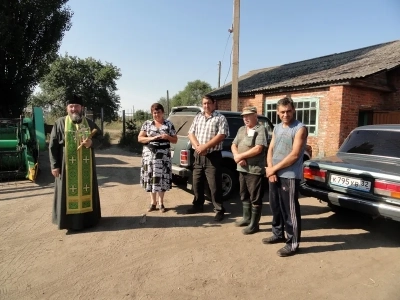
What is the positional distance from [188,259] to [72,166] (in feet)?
6.66

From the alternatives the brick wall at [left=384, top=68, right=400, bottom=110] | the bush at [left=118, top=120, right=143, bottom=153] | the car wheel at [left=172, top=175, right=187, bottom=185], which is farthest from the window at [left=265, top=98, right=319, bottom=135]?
the bush at [left=118, top=120, right=143, bottom=153]

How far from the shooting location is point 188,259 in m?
3.24

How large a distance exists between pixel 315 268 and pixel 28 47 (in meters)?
15.5

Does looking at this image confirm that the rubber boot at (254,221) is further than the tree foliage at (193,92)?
No

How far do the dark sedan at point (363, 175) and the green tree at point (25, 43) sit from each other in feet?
44.3

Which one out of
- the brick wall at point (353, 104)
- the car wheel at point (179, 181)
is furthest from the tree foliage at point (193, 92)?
the car wheel at point (179, 181)

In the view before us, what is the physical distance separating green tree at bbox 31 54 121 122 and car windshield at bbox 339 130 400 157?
24.2 meters

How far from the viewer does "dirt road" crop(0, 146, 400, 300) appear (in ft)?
8.72

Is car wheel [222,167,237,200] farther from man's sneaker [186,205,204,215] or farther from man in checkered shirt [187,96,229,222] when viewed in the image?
man in checkered shirt [187,96,229,222]

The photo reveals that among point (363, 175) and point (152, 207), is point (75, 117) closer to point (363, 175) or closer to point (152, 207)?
point (152, 207)

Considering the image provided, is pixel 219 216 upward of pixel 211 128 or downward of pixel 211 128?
downward

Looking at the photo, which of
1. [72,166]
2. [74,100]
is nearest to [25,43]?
[74,100]

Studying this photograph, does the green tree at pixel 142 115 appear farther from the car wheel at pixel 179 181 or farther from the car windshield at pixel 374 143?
the car windshield at pixel 374 143

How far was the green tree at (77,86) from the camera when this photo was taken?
85.5 feet
